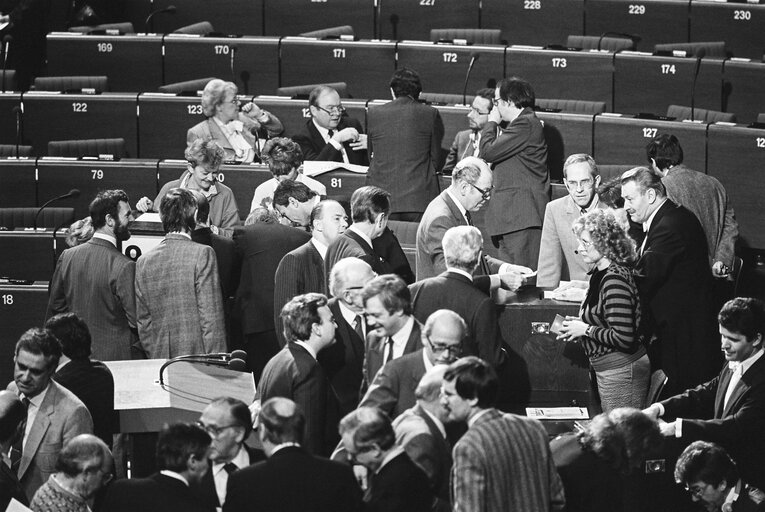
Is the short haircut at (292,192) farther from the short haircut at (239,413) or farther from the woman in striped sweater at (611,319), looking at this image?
the short haircut at (239,413)

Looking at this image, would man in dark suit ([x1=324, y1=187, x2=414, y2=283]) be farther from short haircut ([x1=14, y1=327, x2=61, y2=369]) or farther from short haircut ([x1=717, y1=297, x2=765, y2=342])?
short haircut ([x1=717, y1=297, x2=765, y2=342])

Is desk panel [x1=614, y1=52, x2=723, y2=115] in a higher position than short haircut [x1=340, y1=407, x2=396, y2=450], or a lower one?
higher

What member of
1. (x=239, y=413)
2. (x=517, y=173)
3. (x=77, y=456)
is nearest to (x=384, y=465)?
(x=239, y=413)

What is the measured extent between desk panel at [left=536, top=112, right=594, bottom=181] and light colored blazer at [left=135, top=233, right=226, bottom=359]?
311 centimetres

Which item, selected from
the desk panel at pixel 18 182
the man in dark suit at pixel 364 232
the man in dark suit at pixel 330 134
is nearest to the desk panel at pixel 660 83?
the man in dark suit at pixel 330 134

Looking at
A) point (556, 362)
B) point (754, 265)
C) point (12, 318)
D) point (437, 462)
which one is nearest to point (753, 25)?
point (754, 265)

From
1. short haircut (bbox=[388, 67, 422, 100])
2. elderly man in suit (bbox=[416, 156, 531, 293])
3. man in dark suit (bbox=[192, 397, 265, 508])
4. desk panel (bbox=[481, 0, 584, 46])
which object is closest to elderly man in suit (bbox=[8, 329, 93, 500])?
man in dark suit (bbox=[192, 397, 265, 508])

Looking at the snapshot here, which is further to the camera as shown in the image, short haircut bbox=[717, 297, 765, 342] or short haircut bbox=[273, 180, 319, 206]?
short haircut bbox=[273, 180, 319, 206]

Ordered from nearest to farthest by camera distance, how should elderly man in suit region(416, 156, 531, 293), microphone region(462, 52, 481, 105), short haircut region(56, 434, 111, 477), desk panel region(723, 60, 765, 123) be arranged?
short haircut region(56, 434, 111, 477) < elderly man in suit region(416, 156, 531, 293) < desk panel region(723, 60, 765, 123) < microphone region(462, 52, 481, 105)

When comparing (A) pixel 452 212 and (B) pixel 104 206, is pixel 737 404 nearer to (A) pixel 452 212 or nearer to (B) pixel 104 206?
(A) pixel 452 212

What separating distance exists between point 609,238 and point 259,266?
1.77 metres

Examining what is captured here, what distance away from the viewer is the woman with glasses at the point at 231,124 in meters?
7.22

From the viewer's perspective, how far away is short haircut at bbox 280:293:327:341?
4145mm

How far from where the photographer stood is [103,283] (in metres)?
5.25
